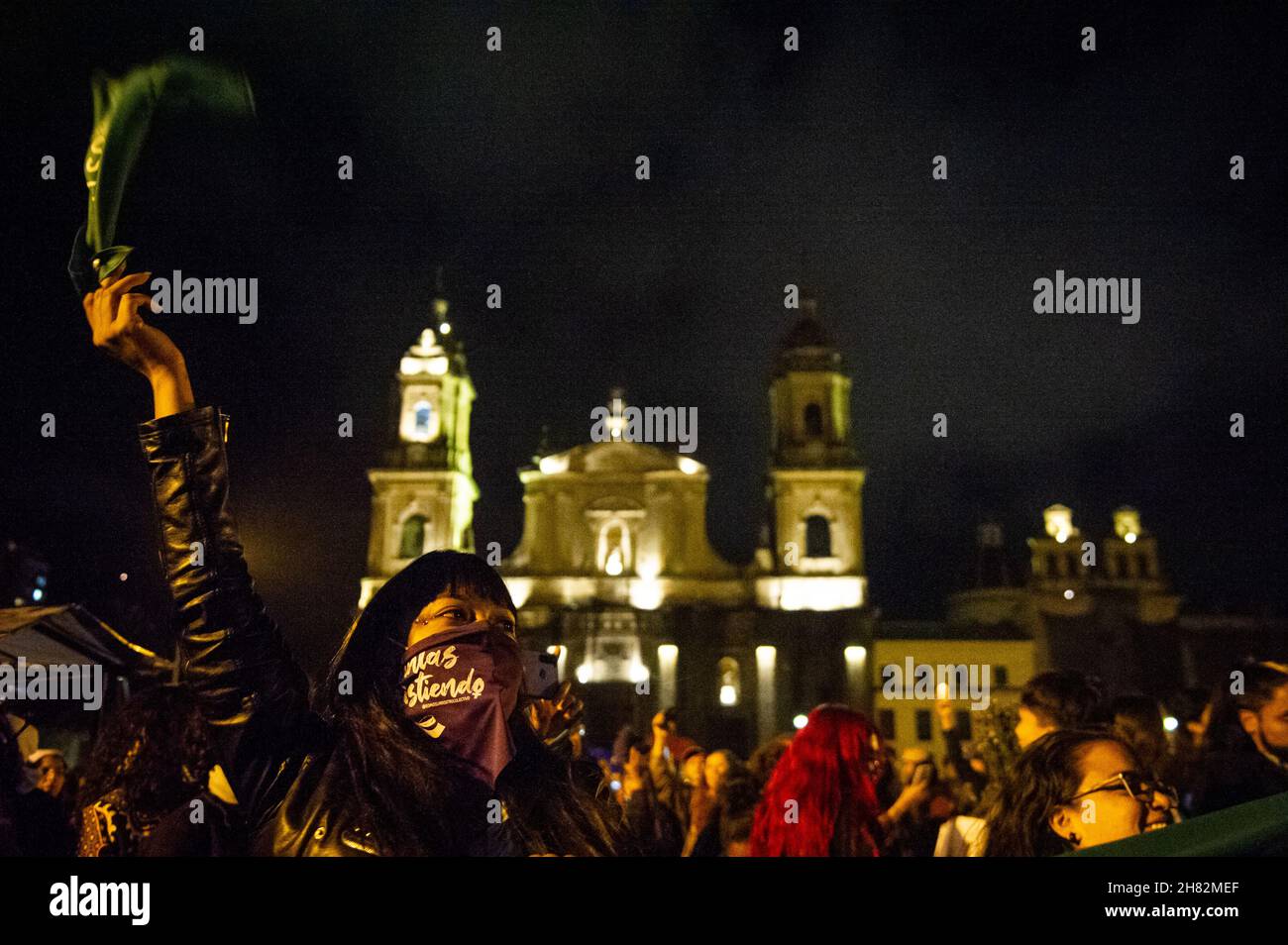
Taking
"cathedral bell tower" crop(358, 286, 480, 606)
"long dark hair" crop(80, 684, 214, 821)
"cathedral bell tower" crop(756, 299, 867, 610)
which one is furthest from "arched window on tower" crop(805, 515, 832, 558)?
"long dark hair" crop(80, 684, 214, 821)

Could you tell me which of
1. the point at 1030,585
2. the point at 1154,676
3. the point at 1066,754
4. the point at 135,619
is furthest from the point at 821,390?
the point at 1066,754

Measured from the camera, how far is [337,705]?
2.12 metres

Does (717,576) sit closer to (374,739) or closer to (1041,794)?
(1041,794)

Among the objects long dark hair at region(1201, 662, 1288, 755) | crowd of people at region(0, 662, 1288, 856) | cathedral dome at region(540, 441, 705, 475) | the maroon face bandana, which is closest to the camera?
the maroon face bandana

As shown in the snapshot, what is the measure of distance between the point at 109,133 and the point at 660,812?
4.72 metres

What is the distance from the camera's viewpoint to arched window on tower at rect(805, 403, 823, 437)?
1248 inches

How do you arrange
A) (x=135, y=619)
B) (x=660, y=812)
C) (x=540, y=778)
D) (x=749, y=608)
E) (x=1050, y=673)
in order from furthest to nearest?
(x=749, y=608)
(x=135, y=619)
(x=660, y=812)
(x=1050, y=673)
(x=540, y=778)

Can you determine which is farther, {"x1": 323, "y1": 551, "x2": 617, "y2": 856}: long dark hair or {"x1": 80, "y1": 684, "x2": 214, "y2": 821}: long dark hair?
{"x1": 80, "y1": 684, "x2": 214, "y2": 821}: long dark hair

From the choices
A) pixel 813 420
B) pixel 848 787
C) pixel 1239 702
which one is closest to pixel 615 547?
pixel 813 420

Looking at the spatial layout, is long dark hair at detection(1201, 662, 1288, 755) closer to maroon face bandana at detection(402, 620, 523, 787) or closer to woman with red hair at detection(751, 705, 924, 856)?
woman with red hair at detection(751, 705, 924, 856)

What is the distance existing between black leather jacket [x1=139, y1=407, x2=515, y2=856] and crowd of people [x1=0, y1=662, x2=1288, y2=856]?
144 mm

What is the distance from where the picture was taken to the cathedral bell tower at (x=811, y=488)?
3062cm
